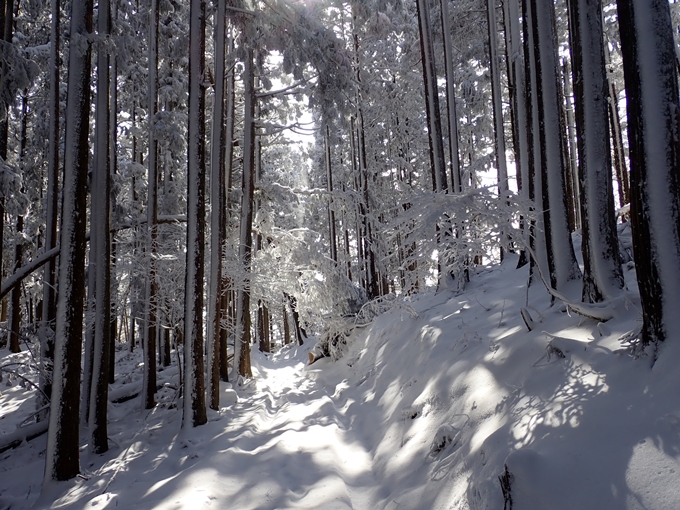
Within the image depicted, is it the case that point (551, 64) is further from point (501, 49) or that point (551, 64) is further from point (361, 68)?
point (501, 49)

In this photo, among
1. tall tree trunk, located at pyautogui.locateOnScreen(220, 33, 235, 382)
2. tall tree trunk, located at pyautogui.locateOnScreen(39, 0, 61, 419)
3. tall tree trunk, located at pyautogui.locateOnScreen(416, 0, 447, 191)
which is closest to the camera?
tall tree trunk, located at pyautogui.locateOnScreen(39, 0, 61, 419)

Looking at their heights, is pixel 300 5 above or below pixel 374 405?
above

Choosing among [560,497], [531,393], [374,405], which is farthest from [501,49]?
[560,497]

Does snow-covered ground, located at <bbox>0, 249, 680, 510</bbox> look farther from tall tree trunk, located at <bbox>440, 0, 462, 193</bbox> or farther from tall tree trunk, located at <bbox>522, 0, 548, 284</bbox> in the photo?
tall tree trunk, located at <bbox>440, 0, 462, 193</bbox>

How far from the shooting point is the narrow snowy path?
4.71 meters

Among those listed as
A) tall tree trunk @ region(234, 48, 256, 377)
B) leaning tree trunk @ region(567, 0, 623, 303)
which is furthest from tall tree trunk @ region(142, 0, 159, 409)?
leaning tree trunk @ region(567, 0, 623, 303)

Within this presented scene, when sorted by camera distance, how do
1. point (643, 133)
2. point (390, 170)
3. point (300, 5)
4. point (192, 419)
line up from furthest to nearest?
1. point (390, 170)
2. point (300, 5)
3. point (192, 419)
4. point (643, 133)

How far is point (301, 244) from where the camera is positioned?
11484 mm

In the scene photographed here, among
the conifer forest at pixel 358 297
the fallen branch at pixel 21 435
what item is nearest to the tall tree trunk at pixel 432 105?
the conifer forest at pixel 358 297

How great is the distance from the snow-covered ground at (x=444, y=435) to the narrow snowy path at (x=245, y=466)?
0.09 ft

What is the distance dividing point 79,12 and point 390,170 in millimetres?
17093

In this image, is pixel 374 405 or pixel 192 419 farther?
pixel 374 405

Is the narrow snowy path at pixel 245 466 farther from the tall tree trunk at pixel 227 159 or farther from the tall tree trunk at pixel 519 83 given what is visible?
the tall tree trunk at pixel 519 83

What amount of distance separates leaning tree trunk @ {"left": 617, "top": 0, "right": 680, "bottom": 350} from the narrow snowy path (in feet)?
11.6
